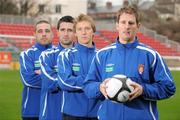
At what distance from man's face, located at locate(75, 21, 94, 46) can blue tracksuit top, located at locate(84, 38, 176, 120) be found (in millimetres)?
976

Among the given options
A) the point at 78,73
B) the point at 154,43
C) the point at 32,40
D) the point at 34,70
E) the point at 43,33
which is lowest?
the point at 154,43

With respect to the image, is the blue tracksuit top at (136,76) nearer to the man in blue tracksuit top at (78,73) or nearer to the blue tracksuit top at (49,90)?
the man in blue tracksuit top at (78,73)

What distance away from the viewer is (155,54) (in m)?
4.52

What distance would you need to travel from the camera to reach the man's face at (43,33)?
6730 millimetres

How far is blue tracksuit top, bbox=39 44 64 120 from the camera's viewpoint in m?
6.20

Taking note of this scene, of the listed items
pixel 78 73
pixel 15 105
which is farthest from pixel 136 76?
pixel 15 105

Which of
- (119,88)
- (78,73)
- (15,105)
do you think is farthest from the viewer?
(15,105)

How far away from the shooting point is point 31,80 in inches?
265

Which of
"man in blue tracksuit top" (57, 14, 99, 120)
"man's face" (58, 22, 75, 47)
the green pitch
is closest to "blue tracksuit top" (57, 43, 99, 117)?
"man in blue tracksuit top" (57, 14, 99, 120)

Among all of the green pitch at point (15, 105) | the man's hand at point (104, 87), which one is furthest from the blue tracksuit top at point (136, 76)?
the green pitch at point (15, 105)

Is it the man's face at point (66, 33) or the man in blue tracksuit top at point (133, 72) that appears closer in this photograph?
the man in blue tracksuit top at point (133, 72)

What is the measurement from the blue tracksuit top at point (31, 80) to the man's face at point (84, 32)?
129cm

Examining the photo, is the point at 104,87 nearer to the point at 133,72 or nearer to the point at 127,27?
the point at 133,72

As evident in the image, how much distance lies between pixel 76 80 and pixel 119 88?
4.70 ft
